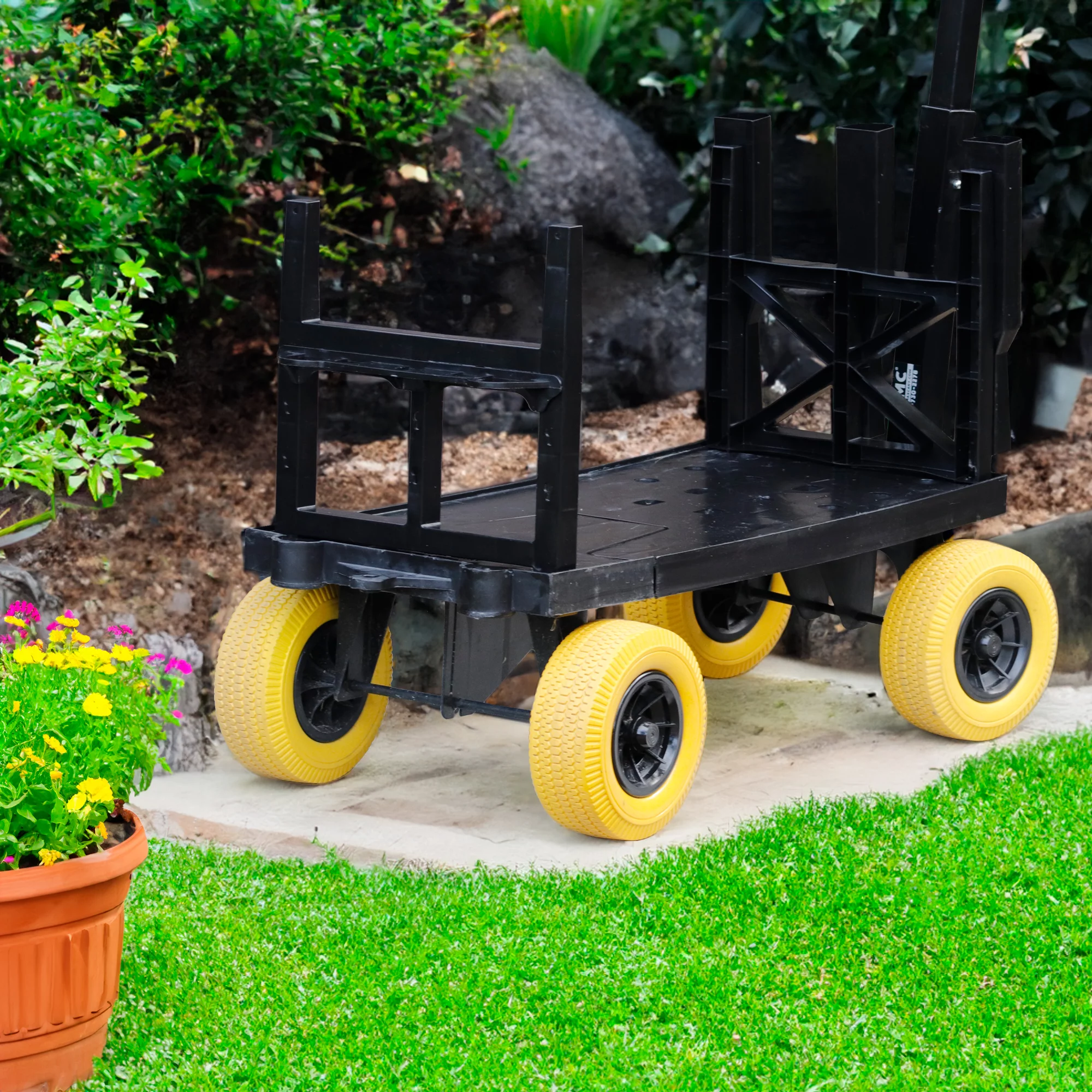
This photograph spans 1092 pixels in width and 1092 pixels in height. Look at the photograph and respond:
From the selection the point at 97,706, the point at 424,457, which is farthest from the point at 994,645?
the point at 97,706

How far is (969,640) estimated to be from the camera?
5.98 meters

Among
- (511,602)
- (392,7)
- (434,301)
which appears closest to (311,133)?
(392,7)

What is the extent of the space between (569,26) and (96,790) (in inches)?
230

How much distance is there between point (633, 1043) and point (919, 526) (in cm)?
240

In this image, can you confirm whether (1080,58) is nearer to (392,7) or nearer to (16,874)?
(392,7)

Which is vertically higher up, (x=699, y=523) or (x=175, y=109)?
(x=175, y=109)

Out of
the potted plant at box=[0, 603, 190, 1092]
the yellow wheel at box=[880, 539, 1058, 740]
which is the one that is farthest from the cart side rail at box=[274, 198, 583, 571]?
the yellow wheel at box=[880, 539, 1058, 740]

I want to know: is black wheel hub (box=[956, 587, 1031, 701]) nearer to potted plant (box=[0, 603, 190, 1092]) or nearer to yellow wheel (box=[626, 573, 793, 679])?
yellow wheel (box=[626, 573, 793, 679])

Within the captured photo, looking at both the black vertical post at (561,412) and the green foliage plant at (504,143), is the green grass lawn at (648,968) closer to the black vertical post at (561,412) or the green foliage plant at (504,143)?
the black vertical post at (561,412)

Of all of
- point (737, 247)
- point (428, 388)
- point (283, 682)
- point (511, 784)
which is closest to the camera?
point (428, 388)

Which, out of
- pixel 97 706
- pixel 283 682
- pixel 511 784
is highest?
pixel 97 706

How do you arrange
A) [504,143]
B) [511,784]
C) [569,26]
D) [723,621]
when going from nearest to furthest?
[511,784] → [723,621] → [504,143] → [569,26]

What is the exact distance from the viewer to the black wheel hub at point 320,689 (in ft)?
Result: 17.8

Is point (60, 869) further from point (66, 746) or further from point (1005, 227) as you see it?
point (1005, 227)
